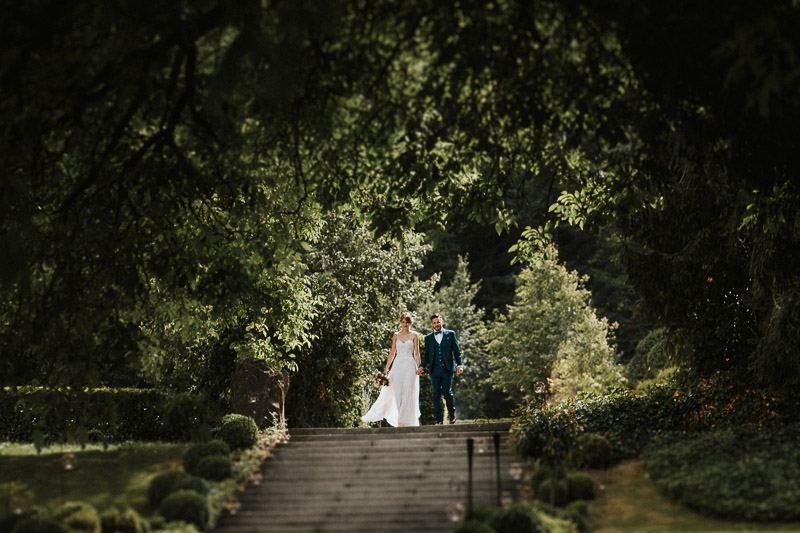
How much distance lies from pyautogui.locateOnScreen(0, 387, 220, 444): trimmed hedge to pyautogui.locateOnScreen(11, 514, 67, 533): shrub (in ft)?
8.61

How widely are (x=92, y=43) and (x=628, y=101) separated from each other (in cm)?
594

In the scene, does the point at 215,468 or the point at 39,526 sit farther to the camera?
the point at 215,468

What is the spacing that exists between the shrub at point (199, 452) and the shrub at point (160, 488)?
697 mm

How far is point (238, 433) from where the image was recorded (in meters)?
11.7

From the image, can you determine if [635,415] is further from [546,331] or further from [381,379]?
[546,331]

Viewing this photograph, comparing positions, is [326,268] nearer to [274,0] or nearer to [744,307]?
[744,307]

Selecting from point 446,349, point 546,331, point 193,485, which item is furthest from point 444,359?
point 546,331

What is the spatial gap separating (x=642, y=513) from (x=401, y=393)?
7.19 m

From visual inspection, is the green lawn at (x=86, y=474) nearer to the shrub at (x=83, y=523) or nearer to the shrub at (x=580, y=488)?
the shrub at (x=83, y=523)

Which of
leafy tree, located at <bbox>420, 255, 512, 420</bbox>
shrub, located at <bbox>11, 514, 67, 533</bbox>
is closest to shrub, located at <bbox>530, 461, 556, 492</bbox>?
shrub, located at <bbox>11, 514, 67, 533</bbox>

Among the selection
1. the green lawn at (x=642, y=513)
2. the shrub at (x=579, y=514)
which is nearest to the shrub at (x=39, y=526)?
the shrub at (x=579, y=514)

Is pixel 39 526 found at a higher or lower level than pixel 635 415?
lower

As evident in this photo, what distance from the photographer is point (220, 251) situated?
1193 centimetres

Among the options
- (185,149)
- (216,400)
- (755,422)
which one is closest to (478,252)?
(216,400)
